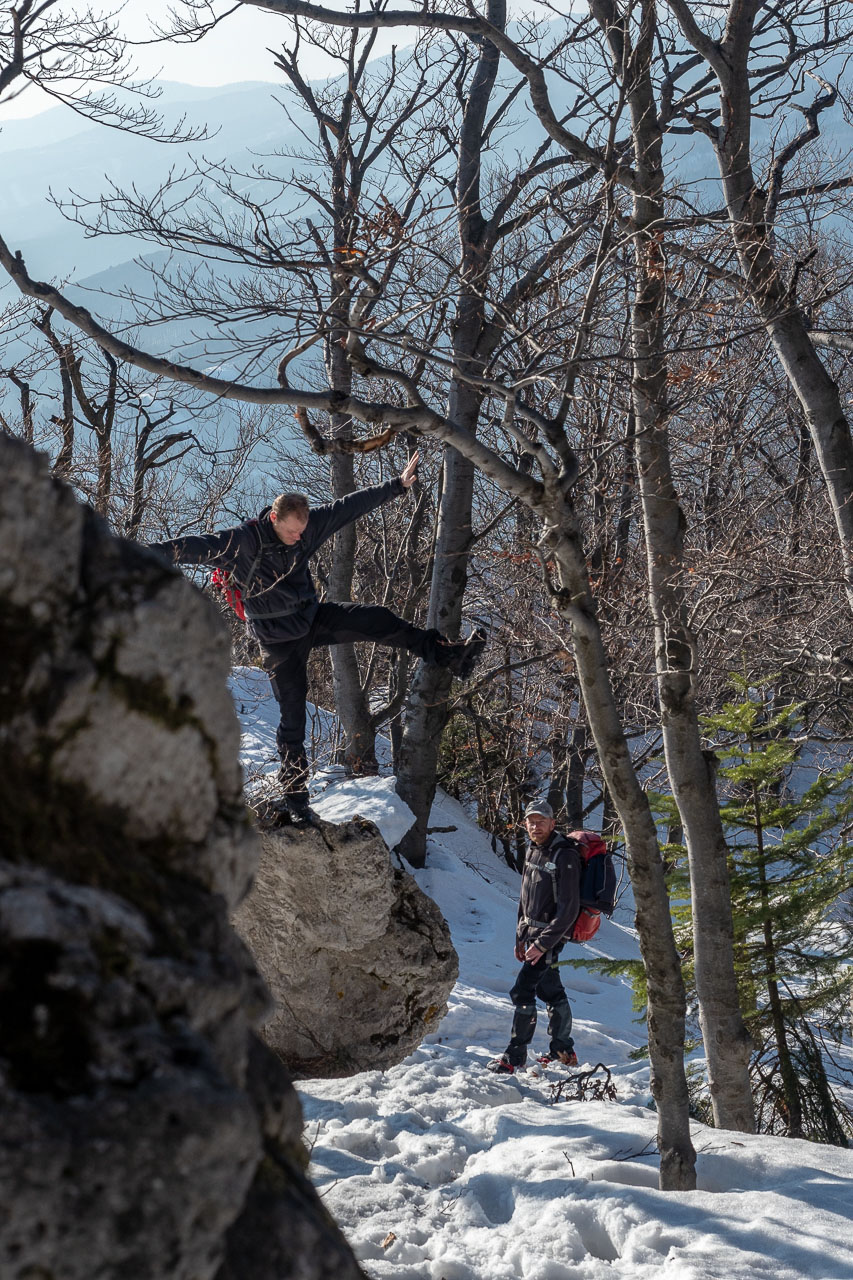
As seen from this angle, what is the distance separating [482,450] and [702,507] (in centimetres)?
1039

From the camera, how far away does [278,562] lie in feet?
19.1

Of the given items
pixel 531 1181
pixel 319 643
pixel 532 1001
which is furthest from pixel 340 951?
pixel 531 1181

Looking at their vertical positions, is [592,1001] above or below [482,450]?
below

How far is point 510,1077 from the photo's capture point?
281 inches

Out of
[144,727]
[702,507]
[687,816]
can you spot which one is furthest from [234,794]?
[702,507]

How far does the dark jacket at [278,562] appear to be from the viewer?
221 inches

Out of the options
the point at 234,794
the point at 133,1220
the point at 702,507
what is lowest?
the point at 133,1220

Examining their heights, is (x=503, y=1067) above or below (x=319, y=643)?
below

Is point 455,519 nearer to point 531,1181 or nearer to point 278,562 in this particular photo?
point 278,562

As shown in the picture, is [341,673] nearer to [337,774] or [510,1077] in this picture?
[337,774]

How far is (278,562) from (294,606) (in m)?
0.32

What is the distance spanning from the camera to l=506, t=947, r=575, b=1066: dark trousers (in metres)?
7.18

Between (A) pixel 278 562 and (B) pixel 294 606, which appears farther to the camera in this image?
(B) pixel 294 606

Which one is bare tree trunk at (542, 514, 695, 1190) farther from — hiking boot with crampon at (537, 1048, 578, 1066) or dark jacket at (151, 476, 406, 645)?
hiking boot with crampon at (537, 1048, 578, 1066)
